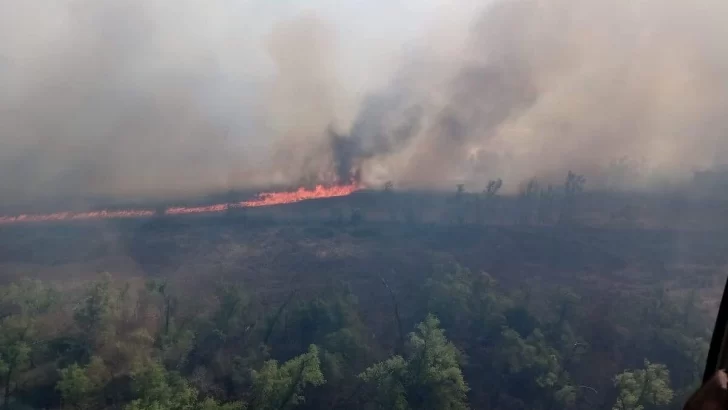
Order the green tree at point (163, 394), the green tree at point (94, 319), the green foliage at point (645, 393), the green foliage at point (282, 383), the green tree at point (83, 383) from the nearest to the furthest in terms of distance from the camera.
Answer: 1. the green tree at point (163, 394)
2. the green foliage at point (645, 393)
3. the green tree at point (83, 383)
4. the green foliage at point (282, 383)
5. the green tree at point (94, 319)

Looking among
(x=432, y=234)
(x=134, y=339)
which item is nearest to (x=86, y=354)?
(x=134, y=339)

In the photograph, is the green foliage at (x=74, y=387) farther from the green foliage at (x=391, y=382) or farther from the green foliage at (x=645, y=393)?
the green foliage at (x=645, y=393)

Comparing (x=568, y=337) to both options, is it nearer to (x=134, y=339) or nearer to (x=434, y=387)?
(x=434, y=387)

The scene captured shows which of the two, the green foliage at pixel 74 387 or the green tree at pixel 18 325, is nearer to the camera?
the green foliage at pixel 74 387

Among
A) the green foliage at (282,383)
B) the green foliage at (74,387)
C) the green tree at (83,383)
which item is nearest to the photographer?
the green foliage at (74,387)

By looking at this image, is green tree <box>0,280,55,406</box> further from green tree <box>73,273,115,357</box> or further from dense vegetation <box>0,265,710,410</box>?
green tree <box>73,273,115,357</box>

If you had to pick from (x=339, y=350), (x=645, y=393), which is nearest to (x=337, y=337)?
(x=339, y=350)

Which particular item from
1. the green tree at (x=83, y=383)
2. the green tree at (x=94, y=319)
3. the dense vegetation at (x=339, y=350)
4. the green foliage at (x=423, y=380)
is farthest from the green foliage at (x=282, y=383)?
the green tree at (x=94, y=319)
